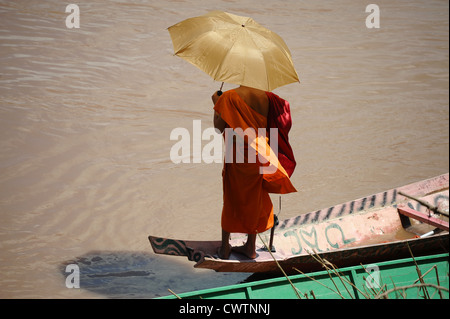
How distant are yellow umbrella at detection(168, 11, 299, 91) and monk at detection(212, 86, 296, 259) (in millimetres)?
238

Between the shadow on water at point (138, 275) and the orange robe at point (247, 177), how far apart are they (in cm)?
114

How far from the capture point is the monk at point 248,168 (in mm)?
3328

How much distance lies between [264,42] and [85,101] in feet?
15.5

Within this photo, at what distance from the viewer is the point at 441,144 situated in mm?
7980

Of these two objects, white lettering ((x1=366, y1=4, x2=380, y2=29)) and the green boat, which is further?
white lettering ((x1=366, y1=4, x2=380, y2=29))

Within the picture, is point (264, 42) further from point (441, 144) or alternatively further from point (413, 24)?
point (413, 24)

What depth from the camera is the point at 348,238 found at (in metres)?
4.75

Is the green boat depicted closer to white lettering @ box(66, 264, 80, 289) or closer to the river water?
the river water

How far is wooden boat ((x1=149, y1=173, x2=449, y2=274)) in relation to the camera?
148 inches

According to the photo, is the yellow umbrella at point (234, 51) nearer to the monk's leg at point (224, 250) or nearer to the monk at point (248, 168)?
the monk at point (248, 168)

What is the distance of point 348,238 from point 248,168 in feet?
5.59

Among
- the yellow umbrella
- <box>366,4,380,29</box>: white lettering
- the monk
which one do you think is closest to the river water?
<box>366,4,380,29</box>: white lettering
